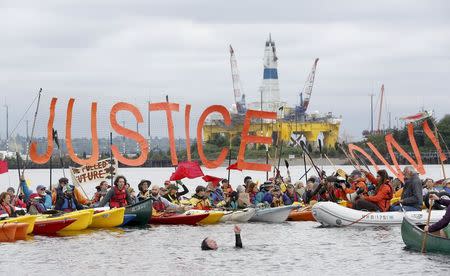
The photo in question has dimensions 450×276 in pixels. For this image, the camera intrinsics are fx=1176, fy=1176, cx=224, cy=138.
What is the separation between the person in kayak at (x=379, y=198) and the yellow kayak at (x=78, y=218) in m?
8.50

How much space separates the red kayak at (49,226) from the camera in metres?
36.3

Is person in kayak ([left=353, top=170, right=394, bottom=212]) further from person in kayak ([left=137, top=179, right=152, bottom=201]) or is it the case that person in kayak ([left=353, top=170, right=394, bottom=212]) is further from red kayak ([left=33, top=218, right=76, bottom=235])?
red kayak ([left=33, top=218, right=76, bottom=235])

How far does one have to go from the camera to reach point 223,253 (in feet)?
104

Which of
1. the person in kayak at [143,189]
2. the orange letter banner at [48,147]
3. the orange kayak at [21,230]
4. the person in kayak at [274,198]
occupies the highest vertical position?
the orange letter banner at [48,147]

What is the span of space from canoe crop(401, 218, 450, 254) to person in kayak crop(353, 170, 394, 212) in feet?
17.7

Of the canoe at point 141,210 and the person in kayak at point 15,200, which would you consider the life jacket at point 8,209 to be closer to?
the person in kayak at point 15,200

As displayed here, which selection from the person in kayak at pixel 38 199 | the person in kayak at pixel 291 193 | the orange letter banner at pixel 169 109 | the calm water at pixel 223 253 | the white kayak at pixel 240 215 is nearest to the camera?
the calm water at pixel 223 253

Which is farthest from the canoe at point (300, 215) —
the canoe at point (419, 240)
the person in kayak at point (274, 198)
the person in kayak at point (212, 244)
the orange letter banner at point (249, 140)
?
the canoe at point (419, 240)

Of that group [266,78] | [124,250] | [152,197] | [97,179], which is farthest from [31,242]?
[266,78]

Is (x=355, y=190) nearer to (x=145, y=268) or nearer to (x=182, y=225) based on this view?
(x=182, y=225)

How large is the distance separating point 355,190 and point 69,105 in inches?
478

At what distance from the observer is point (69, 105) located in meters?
46.4

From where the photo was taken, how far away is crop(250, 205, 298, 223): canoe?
40.7 metres

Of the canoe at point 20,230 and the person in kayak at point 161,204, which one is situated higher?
the person in kayak at point 161,204
